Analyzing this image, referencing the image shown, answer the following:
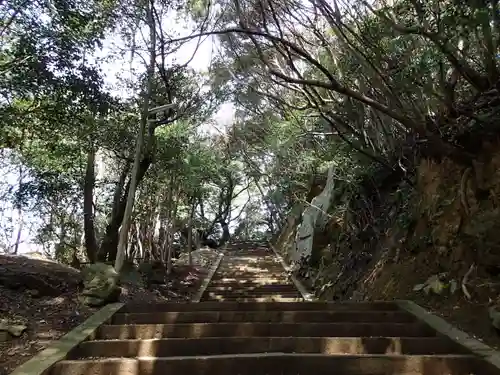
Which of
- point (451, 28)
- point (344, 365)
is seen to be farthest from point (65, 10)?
point (344, 365)

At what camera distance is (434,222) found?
7.26 meters

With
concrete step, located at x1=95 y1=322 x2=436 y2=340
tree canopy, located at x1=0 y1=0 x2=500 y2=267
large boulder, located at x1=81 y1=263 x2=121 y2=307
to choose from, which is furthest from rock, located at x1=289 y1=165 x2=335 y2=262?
concrete step, located at x1=95 y1=322 x2=436 y2=340

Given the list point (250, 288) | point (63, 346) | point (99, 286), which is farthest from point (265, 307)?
point (250, 288)

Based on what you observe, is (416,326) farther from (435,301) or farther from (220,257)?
(220,257)

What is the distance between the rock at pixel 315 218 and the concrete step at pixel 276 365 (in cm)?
859

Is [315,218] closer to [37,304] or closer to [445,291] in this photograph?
[445,291]

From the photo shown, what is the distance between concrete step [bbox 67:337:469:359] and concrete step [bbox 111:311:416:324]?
94 centimetres

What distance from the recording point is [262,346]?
471 centimetres

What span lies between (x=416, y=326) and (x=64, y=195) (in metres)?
8.65

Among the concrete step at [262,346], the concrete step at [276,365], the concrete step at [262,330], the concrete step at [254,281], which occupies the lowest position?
the concrete step at [276,365]

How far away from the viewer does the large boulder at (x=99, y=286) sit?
6.38 m

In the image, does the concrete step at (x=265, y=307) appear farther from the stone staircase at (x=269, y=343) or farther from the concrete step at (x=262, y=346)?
the concrete step at (x=262, y=346)

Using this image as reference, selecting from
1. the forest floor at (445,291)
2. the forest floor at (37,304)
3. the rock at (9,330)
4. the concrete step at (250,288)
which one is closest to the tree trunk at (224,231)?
the concrete step at (250,288)

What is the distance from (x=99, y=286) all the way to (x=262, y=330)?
247 cm
